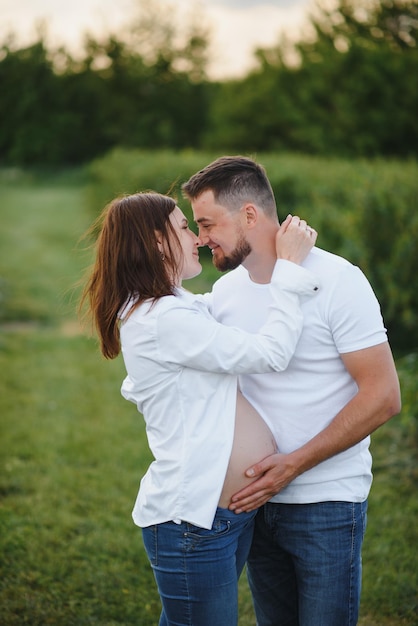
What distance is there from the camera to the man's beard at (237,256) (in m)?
2.80

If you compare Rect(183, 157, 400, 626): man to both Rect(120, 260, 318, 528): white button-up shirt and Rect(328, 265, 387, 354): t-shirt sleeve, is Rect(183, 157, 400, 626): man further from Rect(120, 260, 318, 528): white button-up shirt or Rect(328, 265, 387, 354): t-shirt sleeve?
Rect(120, 260, 318, 528): white button-up shirt

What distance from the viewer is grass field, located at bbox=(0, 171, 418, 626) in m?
4.22

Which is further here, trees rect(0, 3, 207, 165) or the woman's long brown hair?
trees rect(0, 3, 207, 165)

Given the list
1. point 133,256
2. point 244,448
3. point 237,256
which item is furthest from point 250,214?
point 244,448

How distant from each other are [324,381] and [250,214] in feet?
2.27

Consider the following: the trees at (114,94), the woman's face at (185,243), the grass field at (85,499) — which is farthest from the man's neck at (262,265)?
the trees at (114,94)

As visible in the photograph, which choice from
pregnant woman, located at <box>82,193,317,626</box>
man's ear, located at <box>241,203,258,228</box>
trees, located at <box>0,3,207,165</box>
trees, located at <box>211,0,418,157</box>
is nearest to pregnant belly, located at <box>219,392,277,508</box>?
pregnant woman, located at <box>82,193,317,626</box>

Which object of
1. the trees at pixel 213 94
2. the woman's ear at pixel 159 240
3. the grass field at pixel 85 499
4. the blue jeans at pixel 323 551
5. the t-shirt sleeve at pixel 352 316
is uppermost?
the trees at pixel 213 94

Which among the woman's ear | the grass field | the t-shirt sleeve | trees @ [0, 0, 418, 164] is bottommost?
the grass field

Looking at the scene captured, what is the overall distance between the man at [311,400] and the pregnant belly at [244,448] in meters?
0.03

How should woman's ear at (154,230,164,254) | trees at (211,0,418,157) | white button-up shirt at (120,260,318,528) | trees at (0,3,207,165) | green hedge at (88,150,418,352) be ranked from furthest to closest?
trees at (0,3,207,165) < trees at (211,0,418,157) < green hedge at (88,150,418,352) < woman's ear at (154,230,164,254) < white button-up shirt at (120,260,318,528)

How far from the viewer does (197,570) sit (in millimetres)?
2402

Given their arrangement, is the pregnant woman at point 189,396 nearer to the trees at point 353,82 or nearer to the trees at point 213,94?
the trees at point 213,94

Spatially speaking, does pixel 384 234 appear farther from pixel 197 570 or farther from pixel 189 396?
pixel 197 570
